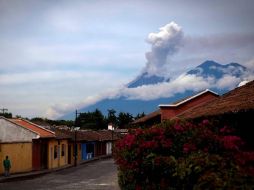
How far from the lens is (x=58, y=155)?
143 ft

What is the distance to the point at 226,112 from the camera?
41.9 feet

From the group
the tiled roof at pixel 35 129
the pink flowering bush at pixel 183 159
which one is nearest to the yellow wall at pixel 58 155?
the tiled roof at pixel 35 129

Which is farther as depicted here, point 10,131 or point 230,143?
point 10,131

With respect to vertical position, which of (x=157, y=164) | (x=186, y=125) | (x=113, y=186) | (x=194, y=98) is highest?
(x=194, y=98)

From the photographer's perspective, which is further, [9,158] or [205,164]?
[9,158]

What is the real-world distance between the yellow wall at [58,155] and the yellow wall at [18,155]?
4.68m

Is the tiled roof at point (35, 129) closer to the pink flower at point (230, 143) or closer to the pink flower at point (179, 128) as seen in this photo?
the pink flower at point (179, 128)

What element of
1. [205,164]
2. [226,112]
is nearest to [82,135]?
[226,112]

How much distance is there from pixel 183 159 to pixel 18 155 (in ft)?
84.9

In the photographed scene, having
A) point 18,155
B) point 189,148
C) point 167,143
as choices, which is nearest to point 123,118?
point 18,155

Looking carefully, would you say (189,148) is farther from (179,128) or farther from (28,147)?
(28,147)

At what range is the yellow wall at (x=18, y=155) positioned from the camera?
31672 mm

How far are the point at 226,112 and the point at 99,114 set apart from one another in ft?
307

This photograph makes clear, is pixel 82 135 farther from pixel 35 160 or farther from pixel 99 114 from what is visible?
pixel 99 114
